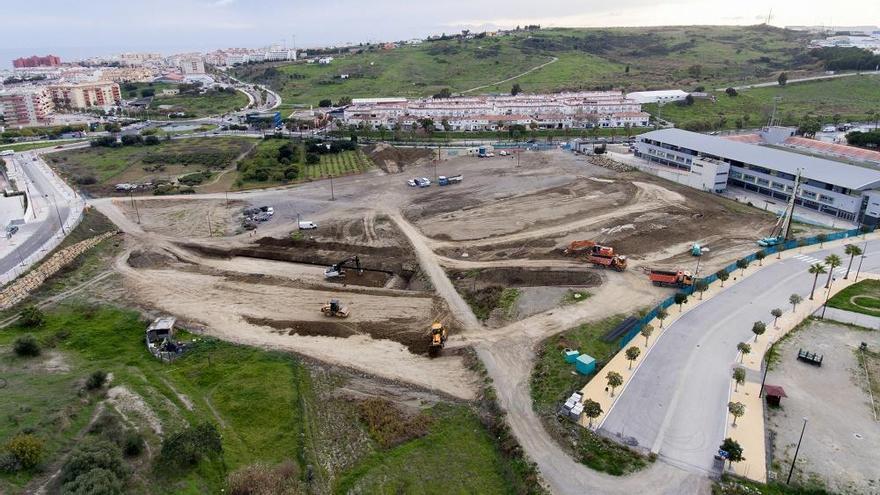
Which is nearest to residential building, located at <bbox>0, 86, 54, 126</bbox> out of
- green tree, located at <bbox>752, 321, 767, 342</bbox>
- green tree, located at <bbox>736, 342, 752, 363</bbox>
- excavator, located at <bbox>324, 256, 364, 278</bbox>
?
excavator, located at <bbox>324, 256, 364, 278</bbox>

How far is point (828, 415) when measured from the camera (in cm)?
2377

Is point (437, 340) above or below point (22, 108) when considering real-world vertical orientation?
below

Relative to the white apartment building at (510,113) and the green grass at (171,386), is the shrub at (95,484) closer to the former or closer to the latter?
the green grass at (171,386)

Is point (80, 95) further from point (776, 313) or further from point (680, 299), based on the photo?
point (776, 313)

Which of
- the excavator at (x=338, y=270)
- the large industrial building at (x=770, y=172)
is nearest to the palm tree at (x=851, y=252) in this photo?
the large industrial building at (x=770, y=172)

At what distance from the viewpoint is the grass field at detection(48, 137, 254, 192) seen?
69625 mm

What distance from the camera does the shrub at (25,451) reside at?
1906 cm

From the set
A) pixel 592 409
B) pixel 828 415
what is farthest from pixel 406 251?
pixel 828 415

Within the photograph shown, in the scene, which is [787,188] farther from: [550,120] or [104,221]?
[104,221]

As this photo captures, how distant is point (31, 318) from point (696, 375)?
40.4 m

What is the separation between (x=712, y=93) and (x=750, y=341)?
100333 millimetres

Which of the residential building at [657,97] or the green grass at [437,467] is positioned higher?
the residential building at [657,97]

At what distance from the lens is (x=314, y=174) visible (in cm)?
6994

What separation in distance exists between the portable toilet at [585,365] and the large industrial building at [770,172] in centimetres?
3696
